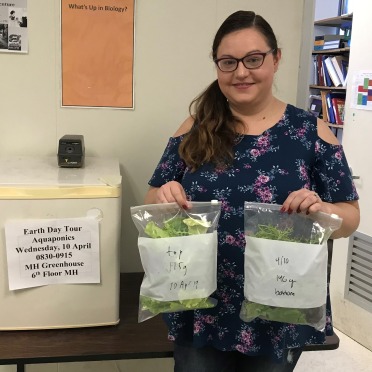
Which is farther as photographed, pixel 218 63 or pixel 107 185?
pixel 107 185

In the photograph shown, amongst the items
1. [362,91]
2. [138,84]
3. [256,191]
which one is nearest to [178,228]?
[256,191]

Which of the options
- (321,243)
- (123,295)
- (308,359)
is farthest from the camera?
(308,359)

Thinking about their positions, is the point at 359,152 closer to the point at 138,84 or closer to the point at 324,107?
the point at 138,84

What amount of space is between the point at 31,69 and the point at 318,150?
1020mm

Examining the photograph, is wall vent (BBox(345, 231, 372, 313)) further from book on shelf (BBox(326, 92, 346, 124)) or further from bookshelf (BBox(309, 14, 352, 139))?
book on shelf (BBox(326, 92, 346, 124))

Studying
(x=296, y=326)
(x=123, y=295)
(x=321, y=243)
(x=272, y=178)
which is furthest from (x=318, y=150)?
(x=123, y=295)

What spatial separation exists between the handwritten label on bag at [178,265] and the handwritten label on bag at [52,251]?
288 millimetres

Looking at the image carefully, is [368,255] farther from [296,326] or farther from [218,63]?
[218,63]

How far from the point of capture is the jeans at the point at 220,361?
1163 mm

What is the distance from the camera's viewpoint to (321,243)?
3.37 feet

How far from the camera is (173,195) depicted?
1079 millimetres

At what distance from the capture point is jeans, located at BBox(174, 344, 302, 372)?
1.16 meters

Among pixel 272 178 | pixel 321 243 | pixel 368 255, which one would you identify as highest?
pixel 272 178

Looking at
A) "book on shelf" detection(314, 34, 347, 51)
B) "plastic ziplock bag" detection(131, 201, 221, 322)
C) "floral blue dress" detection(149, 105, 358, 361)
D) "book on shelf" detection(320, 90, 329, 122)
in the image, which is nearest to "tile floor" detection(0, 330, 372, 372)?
"floral blue dress" detection(149, 105, 358, 361)
